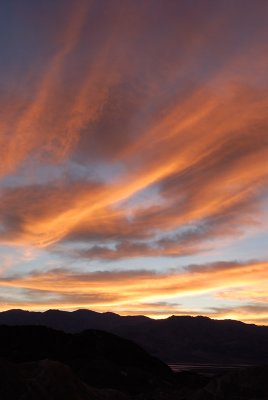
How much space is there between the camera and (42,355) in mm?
96875

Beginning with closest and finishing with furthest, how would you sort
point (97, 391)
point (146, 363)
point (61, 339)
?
point (97, 391) → point (146, 363) → point (61, 339)

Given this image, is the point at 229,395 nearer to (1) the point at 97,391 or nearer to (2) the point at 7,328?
(1) the point at 97,391

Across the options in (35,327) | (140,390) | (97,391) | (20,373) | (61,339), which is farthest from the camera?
(35,327)

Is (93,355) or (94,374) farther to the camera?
(93,355)

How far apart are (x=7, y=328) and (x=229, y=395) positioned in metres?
77.1

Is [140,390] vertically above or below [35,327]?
below

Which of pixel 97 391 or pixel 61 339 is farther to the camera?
pixel 61 339

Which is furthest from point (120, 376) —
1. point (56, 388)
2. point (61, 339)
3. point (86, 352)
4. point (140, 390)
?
point (56, 388)

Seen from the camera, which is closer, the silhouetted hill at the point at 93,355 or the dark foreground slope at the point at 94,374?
the dark foreground slope at the point at 94,374

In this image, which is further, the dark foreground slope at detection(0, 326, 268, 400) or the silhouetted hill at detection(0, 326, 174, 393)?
the silhouetted hill at detection(0, 326, 174, 393)

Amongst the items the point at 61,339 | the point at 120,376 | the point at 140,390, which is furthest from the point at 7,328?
the point at 140,390

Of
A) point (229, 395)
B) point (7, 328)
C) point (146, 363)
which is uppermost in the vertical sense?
point (7, 328)

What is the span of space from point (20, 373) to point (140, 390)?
115 ft

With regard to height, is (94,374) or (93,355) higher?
(93,355)
